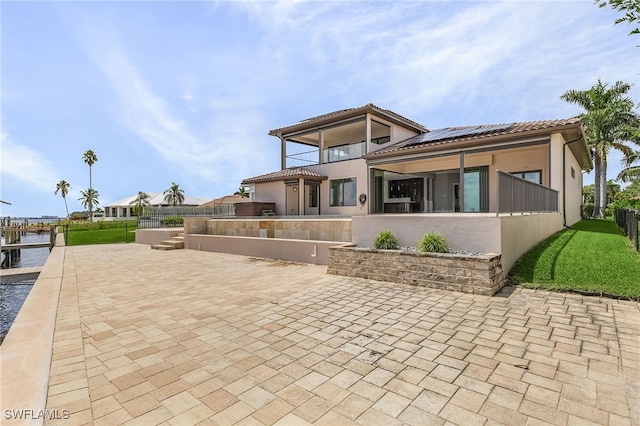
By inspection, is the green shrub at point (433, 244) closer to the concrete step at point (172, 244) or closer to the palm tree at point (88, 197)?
the concrete step at point (172, 244)

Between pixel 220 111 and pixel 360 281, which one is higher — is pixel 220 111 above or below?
above

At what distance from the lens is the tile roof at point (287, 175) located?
18484 mm

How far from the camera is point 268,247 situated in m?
11.9

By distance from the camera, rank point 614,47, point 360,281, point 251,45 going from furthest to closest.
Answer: point 251,45 → point 614,47 → point 360,281

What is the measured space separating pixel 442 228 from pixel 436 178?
10.5 meters

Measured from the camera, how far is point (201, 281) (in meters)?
7.98

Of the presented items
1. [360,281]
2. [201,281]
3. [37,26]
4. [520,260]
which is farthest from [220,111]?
[520,260]

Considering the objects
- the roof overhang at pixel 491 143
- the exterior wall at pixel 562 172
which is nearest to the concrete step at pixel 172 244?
the roof overhang at pixel 491 143

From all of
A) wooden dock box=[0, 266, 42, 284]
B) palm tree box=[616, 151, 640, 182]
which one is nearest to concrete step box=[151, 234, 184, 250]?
wooden dock box=[0, 266, 42, 284]

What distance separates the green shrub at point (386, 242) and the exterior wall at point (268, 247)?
1858mm

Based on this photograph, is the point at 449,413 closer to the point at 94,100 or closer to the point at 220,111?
the point at 94,100

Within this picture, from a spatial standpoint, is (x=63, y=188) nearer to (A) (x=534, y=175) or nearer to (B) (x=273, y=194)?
(B) (x=273, y=194)

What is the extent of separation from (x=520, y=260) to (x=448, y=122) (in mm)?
14824

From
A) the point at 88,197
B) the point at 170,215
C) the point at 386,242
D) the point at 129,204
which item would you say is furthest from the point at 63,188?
the point at 386,242
